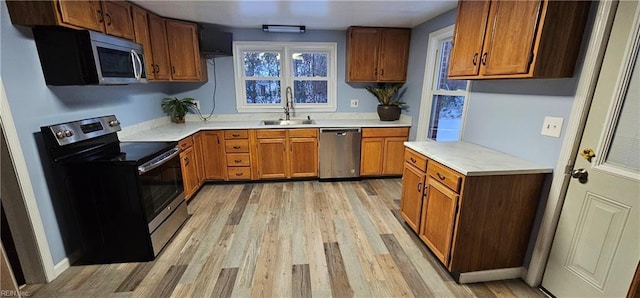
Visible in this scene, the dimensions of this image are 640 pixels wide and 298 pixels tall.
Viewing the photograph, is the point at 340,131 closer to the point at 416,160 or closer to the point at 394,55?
the point at 394,55

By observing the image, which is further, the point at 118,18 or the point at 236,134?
the point at 236,134

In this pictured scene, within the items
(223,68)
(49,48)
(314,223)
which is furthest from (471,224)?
(223,68)

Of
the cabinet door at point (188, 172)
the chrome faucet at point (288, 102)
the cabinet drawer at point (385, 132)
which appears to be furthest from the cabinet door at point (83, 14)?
the cabinet drawer at point (385, 132)

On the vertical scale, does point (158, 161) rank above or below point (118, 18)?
below

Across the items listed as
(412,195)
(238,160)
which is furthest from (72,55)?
(412,195)

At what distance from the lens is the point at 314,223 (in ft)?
8.87

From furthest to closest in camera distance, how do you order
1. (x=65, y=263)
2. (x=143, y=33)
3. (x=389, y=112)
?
(x=389, y=112), (x=143, y=33), (x=65, y=263)

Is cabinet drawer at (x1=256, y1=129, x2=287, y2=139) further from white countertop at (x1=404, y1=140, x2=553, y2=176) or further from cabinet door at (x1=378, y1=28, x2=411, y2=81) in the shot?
white countertop at (x1=404, y1=140, x2=553, y2=176)

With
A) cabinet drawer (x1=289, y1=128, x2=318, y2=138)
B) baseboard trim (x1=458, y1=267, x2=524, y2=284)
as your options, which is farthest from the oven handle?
baseboard trim (x1=458, y1=267, x2=524, y2=284)

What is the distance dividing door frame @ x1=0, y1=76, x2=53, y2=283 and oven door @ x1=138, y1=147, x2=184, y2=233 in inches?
24.4

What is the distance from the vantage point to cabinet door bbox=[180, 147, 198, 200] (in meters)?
2.96

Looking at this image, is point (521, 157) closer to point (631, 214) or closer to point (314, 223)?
point (631, 214)

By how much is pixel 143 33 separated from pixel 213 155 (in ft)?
5.15

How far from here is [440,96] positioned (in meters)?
3.23
